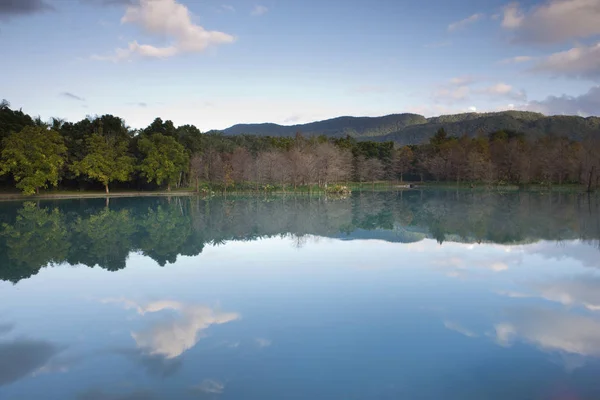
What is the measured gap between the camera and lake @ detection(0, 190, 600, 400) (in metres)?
5.57

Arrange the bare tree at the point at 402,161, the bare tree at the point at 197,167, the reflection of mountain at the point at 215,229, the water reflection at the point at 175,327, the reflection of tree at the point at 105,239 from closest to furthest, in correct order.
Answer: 1. the water reflection at the point at 175,327
2. the reflection of tree at the point at 105,239
3. the reflection of mountain at the point at 215,229
4. the bare tree at the point at 197,167
5. the bare tree at the point at 402,161

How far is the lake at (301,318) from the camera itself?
5574 millimetres

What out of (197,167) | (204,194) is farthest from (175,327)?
(197,167)

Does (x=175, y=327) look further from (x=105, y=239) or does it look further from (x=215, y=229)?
(x=215, y=229)

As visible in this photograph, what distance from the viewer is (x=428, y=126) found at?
148125 millimetres

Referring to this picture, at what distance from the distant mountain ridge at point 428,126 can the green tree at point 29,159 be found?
5963 cm

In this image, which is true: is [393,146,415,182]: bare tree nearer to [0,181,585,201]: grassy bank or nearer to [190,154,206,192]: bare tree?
[0,181,585,201]: grassy bank

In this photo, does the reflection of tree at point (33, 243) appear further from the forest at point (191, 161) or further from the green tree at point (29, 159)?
the forest at point (191, 161)

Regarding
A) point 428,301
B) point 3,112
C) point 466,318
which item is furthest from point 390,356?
point 3,112

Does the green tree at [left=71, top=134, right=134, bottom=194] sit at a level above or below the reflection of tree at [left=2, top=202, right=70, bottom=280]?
above

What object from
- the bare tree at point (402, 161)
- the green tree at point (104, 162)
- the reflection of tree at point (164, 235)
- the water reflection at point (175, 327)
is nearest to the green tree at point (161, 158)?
the green tree at point (104, 162)

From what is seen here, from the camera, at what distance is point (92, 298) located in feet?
30.9

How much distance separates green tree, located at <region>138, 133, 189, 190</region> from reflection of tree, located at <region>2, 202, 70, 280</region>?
64.8ft

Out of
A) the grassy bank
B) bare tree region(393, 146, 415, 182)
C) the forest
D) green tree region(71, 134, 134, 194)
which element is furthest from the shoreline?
bare tree region(393, 146, 415, 182)
